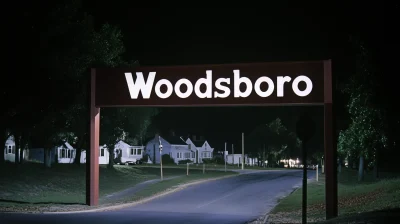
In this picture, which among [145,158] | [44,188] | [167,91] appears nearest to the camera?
[167,91]

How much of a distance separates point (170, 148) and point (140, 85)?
8505 centimetres

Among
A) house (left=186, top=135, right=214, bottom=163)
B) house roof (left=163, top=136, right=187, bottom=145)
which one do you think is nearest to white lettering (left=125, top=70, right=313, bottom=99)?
house roof (left=163, top=136, right=187, bottom=145)

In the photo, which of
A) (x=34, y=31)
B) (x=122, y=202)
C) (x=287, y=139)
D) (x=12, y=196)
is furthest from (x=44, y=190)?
(x=287, y=139)

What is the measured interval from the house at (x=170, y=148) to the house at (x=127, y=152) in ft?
10.0

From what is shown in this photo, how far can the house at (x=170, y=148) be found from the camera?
10456 centimetres

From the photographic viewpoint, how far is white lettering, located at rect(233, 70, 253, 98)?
66.6 ft

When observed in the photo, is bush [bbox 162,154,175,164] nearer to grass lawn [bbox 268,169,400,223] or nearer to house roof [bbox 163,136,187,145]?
house roof [bbox 163,136,187,145]

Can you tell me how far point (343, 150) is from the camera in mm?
30109

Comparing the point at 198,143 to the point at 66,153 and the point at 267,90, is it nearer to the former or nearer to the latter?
the point at 66,153

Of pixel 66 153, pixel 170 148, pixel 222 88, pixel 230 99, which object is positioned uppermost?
pixel 222 88

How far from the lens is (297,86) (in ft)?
64.7

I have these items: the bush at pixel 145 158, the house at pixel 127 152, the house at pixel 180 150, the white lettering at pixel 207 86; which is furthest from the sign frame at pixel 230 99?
the house at pixel 180 150

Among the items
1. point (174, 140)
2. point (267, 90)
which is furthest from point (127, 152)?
point (267, 90)

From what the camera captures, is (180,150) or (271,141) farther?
(180,150)
